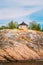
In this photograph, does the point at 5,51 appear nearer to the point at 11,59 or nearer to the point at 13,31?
the point at 11,59

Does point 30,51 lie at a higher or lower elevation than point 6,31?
lower

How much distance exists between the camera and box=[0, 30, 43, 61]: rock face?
83062mm

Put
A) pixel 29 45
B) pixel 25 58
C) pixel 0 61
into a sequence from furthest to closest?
pixel 29 45 < pixel 25 58 < pixel 0 61

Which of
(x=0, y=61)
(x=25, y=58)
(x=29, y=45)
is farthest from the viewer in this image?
(x=29, y=45)

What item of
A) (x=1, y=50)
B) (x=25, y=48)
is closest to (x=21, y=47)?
(x=25, y=48)

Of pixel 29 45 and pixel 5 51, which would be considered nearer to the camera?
pixel 5 51

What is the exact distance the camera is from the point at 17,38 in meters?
90.5

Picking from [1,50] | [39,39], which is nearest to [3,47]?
[1,50]

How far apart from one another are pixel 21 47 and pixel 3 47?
559 centimetres

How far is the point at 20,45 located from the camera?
87938 mm

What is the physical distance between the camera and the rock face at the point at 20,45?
83062 millimetres

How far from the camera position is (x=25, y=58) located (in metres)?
83.9

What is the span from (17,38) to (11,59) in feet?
36.0

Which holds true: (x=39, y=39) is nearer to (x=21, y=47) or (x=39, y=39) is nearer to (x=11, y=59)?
(x=21, y=47)
